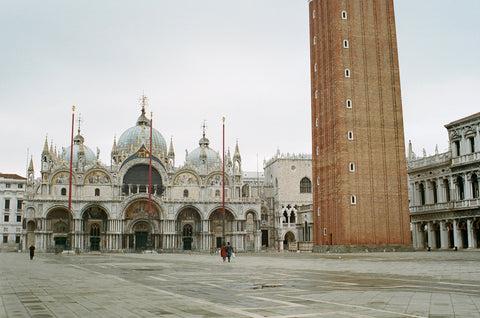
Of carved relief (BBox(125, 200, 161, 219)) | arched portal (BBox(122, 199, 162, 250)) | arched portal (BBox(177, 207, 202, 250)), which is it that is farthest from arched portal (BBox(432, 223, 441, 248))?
carved relief (BBox(125, 200, 161, 219))

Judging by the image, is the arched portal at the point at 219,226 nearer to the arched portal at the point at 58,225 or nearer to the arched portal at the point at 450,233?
the arched portal at the point at 58,225

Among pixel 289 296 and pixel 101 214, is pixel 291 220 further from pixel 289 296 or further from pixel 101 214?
pixel 289 296

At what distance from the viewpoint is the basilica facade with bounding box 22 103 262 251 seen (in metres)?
66.6

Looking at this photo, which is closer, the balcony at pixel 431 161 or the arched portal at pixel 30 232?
the balcony at pixel 431 161

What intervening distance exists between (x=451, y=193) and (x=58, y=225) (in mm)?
47069

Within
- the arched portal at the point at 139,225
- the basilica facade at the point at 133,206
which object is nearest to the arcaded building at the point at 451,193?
the basilica facade at the point at 133,206

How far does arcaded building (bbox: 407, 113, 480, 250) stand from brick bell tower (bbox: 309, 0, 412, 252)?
17.3 ft

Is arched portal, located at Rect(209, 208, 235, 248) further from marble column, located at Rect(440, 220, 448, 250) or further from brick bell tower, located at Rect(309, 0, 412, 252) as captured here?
marble column, located at Rect(440, 220, 448, 250)

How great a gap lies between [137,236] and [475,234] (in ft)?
133

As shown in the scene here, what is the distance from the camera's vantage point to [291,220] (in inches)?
3196

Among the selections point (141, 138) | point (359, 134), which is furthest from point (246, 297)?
point (141, 138)

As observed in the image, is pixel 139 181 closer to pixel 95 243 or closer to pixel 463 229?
pixel 95 243

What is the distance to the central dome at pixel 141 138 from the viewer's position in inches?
2977

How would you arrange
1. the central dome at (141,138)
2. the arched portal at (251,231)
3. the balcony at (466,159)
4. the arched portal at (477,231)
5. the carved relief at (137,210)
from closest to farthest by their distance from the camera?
1. the balcony at (466,159)
2. the arched portal at (477,231)
3. the carved relief at (137,210)
4. the arched portal at (251,231)
5. the central dome at (141,138)
